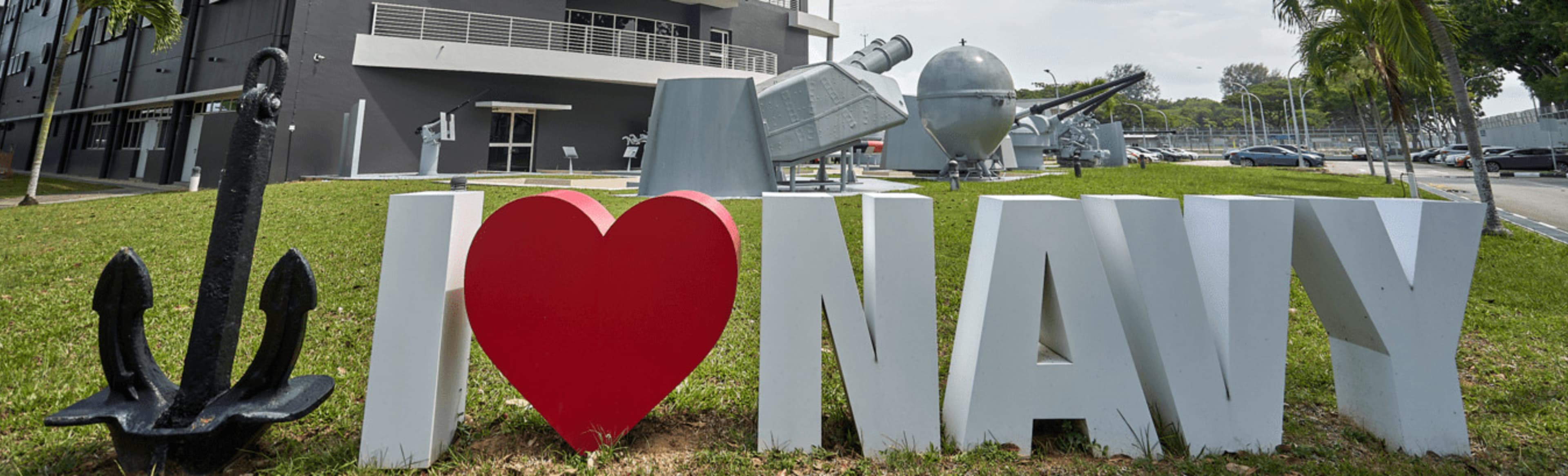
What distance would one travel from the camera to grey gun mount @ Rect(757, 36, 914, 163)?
11.6 m

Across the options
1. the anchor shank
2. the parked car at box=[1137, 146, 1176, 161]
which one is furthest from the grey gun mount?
the parked car at box=[1137, 146, 1176, 161]

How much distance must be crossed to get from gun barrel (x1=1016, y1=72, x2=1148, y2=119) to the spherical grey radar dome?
6.36 m

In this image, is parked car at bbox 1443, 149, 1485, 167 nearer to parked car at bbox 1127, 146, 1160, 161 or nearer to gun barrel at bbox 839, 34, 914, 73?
parked car at bbox 1127, 146, 1160, 161

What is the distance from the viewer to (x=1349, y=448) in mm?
2543

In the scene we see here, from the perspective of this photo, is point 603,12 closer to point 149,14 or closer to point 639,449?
point 149,14

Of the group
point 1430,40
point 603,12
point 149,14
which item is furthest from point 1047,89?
point 149,14

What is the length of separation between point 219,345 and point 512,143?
72.1 ft

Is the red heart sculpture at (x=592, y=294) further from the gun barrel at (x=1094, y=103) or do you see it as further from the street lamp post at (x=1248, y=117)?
the street lamp post at (x=1248, y=117)

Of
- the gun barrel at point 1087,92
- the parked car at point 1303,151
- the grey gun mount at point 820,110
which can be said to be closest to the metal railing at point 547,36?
the gun barrel at point 1087,92

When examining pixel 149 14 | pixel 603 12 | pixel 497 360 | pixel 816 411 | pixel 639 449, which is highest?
pixel 603 12

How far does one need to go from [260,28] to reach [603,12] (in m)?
11.0

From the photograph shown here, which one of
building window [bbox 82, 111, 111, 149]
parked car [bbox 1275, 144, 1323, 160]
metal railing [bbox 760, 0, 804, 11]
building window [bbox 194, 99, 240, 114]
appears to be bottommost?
building window [bbox 82, 111, 111, 149]

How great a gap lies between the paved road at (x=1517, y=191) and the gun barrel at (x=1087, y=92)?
8.80m

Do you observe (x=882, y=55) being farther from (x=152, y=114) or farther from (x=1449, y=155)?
(x=1449, y=155)
